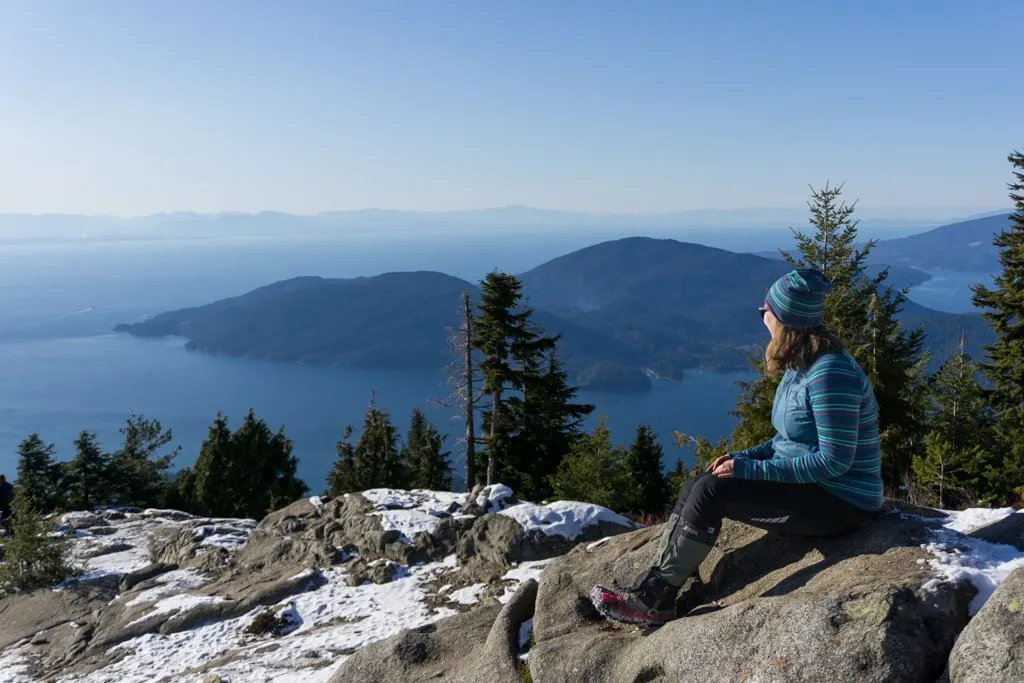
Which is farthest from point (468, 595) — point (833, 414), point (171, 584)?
point (171, 584)

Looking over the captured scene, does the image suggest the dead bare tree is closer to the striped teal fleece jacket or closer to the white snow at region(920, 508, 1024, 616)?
the striped teal fleece jacket

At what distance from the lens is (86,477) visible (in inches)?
1383

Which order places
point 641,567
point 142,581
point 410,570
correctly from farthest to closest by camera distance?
point 142,581
point 410,570
point 641,567

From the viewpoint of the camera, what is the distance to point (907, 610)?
413 centimetres

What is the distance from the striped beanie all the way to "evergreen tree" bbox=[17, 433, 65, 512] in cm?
4113

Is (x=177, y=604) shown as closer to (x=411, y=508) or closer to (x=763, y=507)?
(x=411, y=508)

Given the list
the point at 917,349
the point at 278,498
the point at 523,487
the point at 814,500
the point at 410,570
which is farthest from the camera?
the point at 278,498

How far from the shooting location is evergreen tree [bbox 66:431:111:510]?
115 ft

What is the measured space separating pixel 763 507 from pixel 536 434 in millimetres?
25547

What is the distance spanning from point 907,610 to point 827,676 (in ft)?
2.46

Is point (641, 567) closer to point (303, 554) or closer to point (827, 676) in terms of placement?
point (827, 676)

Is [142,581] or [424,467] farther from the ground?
[142,581]

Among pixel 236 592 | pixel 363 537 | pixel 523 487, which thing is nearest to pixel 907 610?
pixel 363 537

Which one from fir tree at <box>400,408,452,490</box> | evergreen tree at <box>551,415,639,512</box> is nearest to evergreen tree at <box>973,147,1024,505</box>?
evergreen tree at <box>551,415,639,512</box>
